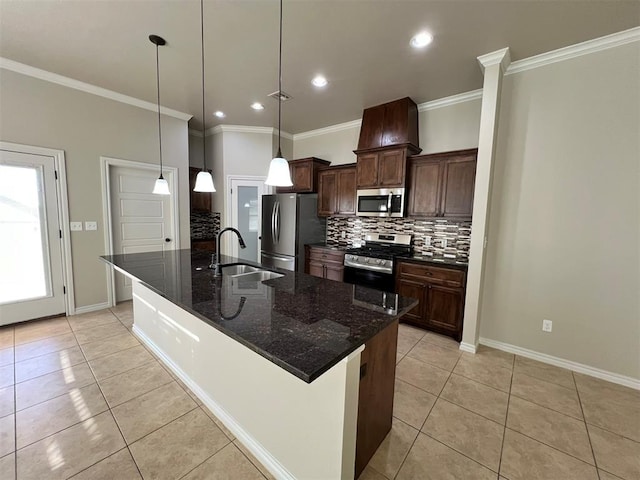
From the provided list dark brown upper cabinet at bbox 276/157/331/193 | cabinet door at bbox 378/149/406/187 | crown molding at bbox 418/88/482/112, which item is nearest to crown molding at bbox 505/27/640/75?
crown molding at bbox 418/88/482/112

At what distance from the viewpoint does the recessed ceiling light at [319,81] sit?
2990mm

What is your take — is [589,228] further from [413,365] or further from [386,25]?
[386,25]

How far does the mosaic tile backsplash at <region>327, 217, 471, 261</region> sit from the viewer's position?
338 centimetres

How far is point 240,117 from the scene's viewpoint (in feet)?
14.0

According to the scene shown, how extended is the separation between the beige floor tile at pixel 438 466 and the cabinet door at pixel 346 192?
2.95 metres

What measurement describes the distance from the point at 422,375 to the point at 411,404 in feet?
1.40

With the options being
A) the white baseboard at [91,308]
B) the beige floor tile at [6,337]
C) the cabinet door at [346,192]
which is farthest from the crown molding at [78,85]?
the beige floor tile at [6,337]

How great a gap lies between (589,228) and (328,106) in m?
3.17

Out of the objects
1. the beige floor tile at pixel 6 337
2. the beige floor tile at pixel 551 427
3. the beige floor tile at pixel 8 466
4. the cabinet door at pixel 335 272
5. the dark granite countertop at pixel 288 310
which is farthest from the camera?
the cabinet door at pixel 335 272

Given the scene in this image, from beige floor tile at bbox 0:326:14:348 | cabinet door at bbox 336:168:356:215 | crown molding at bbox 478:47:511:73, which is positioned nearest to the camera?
crown molding at bbox 478:47:511:73

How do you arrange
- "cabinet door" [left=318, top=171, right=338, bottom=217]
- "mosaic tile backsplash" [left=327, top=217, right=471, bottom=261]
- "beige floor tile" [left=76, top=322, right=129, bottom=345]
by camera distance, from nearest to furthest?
"beige floor tile" [left=76, top=322, right=129, bottom=345], "mosaic tile backsplash" [left=327, top=217, right=471, bottom=261], "cabinet door" [left=318, top=171, right=338, bottom=217]

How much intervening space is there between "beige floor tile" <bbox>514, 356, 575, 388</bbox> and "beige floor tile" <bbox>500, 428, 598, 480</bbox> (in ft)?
3.00

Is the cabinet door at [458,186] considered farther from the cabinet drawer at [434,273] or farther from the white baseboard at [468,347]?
the white baseboard at [468,347]

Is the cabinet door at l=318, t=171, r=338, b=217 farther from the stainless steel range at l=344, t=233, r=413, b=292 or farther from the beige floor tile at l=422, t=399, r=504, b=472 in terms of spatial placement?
the beige floor tile at l=422, t=399, r=504, b=472
